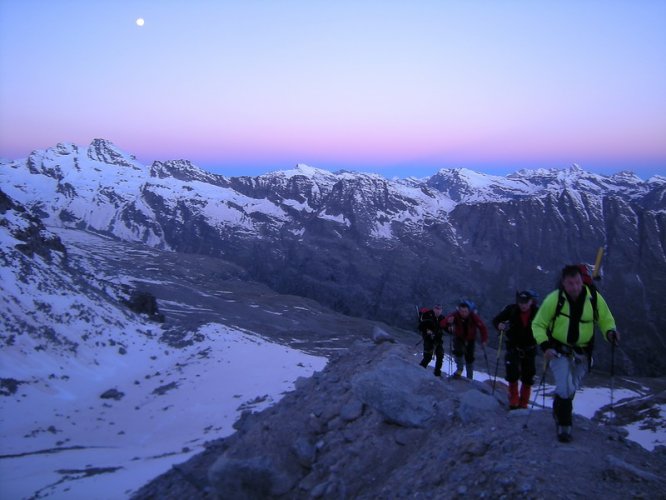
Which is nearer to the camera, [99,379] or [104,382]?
[104,382]

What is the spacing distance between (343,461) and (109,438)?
17.0 meters

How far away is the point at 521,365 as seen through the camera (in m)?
11.0

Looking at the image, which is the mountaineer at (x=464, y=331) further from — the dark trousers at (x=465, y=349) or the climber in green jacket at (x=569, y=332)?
the climber in green jacket at (x=569, y=332)

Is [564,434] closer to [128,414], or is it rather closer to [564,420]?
[564,420]

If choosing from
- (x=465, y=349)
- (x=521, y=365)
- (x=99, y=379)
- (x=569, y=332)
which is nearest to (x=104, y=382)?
(x=99, y=379)

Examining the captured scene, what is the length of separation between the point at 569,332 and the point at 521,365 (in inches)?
134

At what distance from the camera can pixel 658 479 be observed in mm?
6691

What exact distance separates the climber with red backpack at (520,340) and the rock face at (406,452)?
28.4 inches

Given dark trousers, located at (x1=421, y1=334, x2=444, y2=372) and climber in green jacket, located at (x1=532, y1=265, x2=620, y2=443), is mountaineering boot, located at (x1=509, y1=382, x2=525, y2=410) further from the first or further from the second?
dark trousers, located at (x1=421, y1=334, x2=444, y2=372)

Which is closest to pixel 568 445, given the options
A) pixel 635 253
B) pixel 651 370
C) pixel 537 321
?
pixel 537 321

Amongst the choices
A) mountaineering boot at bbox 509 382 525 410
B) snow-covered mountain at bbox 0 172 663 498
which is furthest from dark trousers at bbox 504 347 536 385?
snow-covered mountain at bbox 0 172 663 498

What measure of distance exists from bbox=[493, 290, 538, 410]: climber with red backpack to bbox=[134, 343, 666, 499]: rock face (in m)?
0.72

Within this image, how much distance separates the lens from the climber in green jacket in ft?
25.5

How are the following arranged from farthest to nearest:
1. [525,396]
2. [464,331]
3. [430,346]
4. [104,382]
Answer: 1. [104,382]
2. [430,346]
3. [464,331]
4. [525,396]
